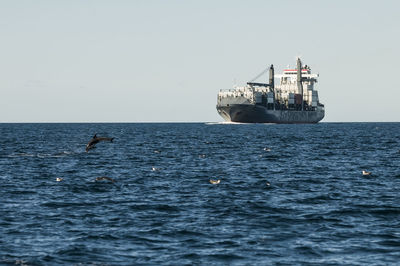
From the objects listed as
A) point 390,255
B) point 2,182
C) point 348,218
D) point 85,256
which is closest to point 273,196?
point 348,218

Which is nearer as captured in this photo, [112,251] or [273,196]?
[112,251]

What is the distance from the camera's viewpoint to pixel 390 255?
16.8 metres

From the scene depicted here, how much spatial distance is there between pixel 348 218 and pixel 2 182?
2053 centimetres

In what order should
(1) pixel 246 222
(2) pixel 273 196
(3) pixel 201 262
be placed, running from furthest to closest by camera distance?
(2) pixel 273 196
(1) pixel 246 222
(3) pixel 201 262

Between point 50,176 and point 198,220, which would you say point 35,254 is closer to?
point 198,220

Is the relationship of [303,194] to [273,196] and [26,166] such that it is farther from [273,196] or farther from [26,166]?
[26,166]

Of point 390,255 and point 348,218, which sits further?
point 348,218

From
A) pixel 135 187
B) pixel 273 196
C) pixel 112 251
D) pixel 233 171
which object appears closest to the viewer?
pixel 112 251

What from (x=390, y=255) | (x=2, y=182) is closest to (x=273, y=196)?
(x=390, y=255)

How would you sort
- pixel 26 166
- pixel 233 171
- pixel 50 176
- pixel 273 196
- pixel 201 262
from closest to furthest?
pixel 201 262
pixel 273 196
pixel 50 176
pixel 233 171
pixel 26 166

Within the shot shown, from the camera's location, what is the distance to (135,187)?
32.2m

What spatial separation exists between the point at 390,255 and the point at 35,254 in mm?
9887

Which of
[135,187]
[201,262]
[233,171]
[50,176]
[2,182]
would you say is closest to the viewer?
[201,262]

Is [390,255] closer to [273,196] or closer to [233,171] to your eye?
[273,196]
